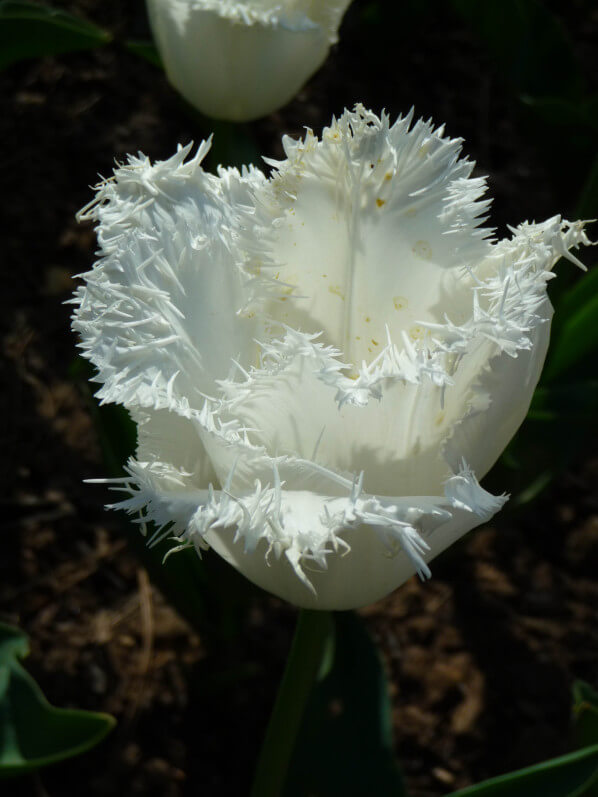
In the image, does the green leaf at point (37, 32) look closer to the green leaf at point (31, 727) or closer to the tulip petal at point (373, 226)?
the tulip petal at point (373, 226)

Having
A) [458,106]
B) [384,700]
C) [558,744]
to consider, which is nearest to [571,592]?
[558,744]

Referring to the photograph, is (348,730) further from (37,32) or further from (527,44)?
(527,44)

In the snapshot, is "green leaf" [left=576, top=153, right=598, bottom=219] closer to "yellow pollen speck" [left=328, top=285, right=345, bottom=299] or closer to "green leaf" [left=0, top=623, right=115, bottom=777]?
"yellow pollen speck" [left=328, top=285, right=345, bottom=299]

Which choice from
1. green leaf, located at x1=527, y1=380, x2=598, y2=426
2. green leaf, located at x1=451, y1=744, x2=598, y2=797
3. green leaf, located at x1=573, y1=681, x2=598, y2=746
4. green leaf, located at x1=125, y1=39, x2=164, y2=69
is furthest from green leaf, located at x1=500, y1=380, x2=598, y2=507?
green leaf, located at x1=125, y1=39, x2=164, y2=69

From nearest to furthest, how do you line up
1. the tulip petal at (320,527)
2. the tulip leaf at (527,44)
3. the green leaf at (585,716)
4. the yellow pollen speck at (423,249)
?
the tulip petal at (320,527) < the yellow pollen speck at (423,249) < the green leaf at (585,716) < the tulip leaf at (527,44)

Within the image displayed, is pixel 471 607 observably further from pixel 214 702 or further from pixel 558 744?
pixel 214 702

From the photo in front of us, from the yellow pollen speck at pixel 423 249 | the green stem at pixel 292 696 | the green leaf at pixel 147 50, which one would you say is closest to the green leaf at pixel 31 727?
the green stem at pixel 292 696

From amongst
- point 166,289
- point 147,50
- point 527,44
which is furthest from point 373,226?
point 527,44
